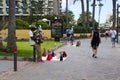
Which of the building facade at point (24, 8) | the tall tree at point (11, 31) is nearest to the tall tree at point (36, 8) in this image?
the building facade at point (24, 8)

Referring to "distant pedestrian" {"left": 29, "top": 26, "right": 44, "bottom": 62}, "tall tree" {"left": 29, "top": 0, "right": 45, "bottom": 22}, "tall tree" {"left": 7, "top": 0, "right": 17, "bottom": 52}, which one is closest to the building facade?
"tall tree" {"left": 29, "top": 0, "right": 45, "bottom": 22}

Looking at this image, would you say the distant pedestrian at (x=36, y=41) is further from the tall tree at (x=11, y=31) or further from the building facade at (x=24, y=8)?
the building facade at (x=24, y=8)

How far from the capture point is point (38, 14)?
105 metres

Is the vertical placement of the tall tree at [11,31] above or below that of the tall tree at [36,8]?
below

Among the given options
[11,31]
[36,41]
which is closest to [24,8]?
[11,31]

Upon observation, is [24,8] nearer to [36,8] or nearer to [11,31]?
[36,8]

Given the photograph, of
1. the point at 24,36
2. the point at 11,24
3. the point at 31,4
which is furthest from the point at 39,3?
the point at 11,24

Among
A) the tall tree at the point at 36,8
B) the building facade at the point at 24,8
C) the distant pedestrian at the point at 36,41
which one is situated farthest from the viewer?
the building facade at the point at 24,8

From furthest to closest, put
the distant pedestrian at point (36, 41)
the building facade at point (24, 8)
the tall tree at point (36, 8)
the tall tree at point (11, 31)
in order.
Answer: the building facade at point (24, 8), the tall tree at point (36, 8), the tall tree at point (11, 31), the distant pedestrian at point (36, 41)

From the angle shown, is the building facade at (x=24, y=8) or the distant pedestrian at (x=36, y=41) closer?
the distant pedestrian at (x=36, y=41)

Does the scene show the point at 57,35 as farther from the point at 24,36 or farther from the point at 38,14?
the point at 38,14

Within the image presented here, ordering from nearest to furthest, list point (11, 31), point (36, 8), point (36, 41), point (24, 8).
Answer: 1. point (36, 41)
2. point (11, 31)
3. point (36, 8)
4. point (24, 8)

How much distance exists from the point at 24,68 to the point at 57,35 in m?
30.4

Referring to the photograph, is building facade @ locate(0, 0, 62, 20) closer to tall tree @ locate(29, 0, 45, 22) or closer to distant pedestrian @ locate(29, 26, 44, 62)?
tall tree @ locate(29, 0, 45, 22)
